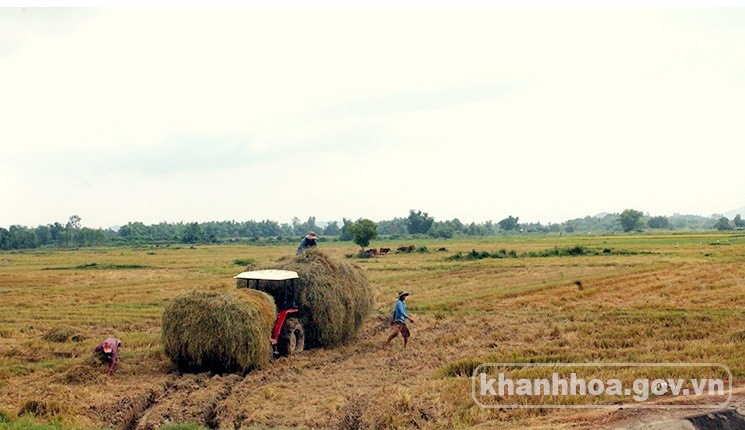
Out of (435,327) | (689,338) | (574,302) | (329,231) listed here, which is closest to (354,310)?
(435,327)

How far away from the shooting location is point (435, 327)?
17953 mm

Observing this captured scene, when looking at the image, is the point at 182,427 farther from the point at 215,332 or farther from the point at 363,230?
the point at 363,230

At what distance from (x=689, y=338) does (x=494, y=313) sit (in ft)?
21.4

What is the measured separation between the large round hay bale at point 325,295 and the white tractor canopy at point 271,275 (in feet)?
1.37

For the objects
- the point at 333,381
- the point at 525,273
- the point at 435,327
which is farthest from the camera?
the point at 525,273

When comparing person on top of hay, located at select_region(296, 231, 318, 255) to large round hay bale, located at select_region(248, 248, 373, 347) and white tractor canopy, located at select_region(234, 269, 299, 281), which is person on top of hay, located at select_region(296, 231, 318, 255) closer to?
large round hay bale, located at select_region(248, 248, 373, 347)

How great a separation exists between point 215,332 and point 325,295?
345cm

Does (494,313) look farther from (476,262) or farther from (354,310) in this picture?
(476,262)

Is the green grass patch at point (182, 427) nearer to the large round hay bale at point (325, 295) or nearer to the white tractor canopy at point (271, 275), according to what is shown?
the white tractor canopy at point (271, 275)

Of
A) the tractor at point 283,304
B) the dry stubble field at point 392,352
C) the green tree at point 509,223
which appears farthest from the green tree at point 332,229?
the tractor at point 283,304

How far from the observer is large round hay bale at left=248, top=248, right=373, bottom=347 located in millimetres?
14750

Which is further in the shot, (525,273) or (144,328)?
(525,273)

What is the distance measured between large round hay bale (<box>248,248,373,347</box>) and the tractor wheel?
463mm

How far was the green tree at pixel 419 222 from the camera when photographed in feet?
393
